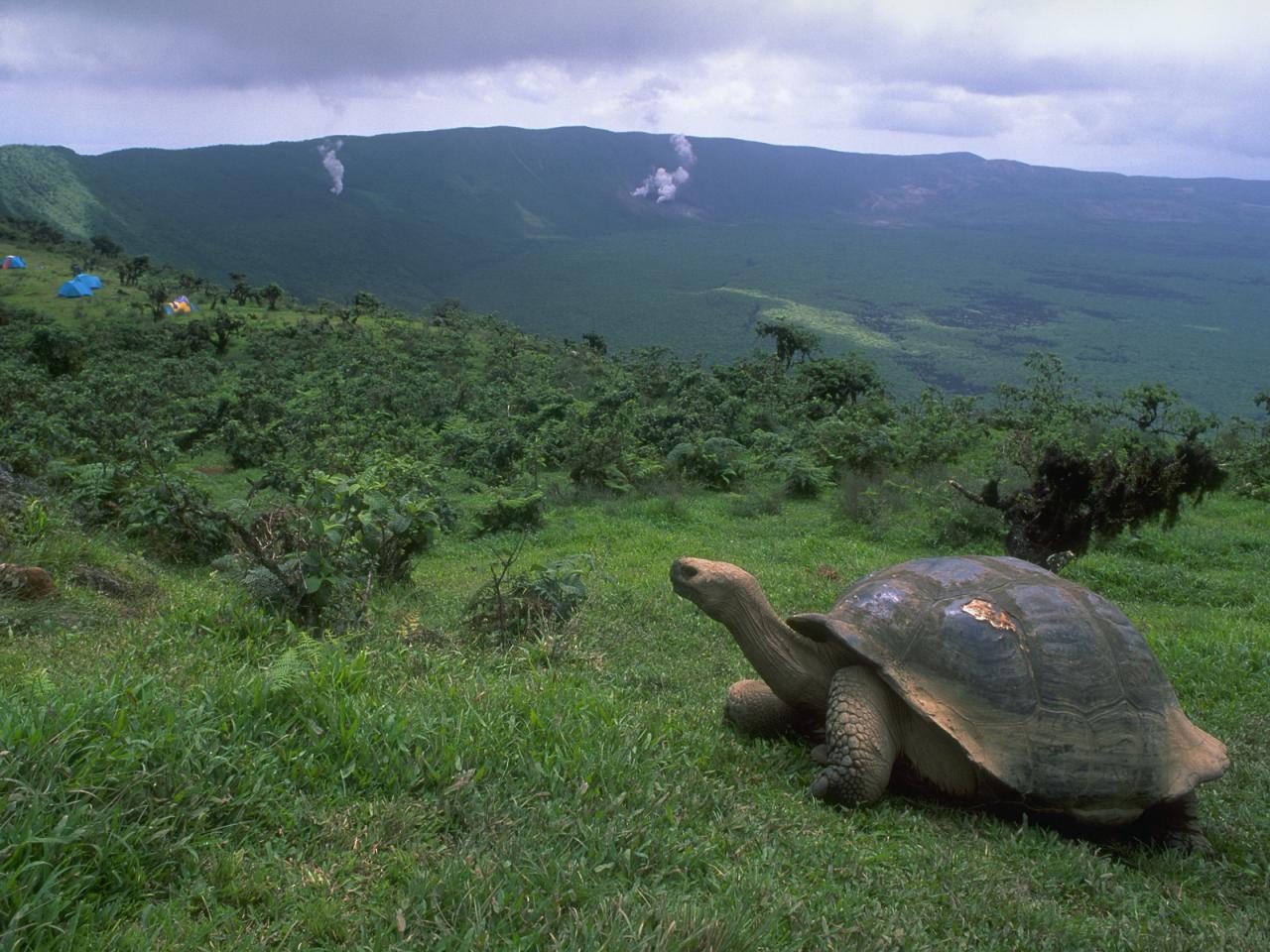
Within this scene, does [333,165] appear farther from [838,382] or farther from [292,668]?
[292,668]

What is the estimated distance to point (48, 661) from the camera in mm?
4246

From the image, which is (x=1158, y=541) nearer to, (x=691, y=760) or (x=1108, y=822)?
(x=1108, y=822)

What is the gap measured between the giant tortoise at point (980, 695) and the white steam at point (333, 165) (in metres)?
142

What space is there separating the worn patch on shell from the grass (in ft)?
3.06

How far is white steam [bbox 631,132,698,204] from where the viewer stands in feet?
513

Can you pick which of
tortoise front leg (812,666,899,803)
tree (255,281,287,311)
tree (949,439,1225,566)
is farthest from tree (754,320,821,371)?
tortoise front leg (812,666,899,803)

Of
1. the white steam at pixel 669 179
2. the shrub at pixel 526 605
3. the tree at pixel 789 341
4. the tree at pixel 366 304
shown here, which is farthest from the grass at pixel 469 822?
the white steam at pixel 669 179

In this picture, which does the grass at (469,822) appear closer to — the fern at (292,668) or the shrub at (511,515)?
the fern at (292,668)

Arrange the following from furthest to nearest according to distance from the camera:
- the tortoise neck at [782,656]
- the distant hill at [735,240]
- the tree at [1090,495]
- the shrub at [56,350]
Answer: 1. the distant hill at [735,240]
2. the shrub at [56,350]
3. the tree at [1090,495]
4. the tortoise neck at [782,656]

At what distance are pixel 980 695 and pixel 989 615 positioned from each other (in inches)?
16.6

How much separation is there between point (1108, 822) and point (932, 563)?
1510 mm

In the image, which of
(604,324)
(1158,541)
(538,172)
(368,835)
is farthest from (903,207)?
(368,835)

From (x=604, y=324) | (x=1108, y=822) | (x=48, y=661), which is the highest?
(x=48, y=661)

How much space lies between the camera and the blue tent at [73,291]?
34469 mm
